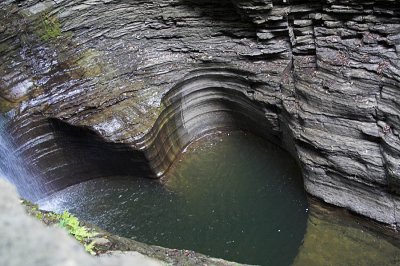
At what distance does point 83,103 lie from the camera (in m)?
9.72

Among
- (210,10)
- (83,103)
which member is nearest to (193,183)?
(83,103)

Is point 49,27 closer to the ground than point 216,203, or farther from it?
farther from it

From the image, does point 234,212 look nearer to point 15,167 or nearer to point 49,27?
point 15,167

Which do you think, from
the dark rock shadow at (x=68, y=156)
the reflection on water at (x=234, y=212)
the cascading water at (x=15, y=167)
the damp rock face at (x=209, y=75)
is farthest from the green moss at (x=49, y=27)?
the reflection on water at (x=234, y=212)

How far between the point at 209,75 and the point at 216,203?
284 centimetres

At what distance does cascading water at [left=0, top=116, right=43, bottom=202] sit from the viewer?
30.9 ft

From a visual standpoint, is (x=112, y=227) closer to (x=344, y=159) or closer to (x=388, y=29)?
(x=344, y=159)

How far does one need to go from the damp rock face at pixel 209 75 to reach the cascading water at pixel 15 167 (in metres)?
0.21

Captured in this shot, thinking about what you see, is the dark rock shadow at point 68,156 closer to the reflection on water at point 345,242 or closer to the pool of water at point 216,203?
the pool of water at point 216,203

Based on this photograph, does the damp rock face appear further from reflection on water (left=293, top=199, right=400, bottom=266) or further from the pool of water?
the pool of water

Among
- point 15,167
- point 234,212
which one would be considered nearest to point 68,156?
point 15,167

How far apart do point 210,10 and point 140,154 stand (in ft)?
11.0

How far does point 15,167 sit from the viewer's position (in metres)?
9.64

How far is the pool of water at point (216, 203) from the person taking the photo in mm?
8625
